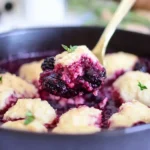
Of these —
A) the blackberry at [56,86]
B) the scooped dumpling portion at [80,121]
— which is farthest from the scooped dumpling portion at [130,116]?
the blackberry at [56,86]

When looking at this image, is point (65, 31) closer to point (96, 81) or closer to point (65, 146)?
point (96, 81)

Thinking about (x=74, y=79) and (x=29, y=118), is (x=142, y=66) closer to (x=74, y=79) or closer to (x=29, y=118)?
(x=74, y=79)

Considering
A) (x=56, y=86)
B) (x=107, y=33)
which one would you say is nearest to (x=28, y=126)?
(x=56, y=86)

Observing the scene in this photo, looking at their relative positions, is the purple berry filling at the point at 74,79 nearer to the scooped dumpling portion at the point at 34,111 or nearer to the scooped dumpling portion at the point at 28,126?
the scooped dumpling portion at the point at 34,111

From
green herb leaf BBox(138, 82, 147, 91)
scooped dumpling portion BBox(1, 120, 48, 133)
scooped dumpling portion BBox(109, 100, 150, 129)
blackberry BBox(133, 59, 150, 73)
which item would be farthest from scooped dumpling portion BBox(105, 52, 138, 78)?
scooped dumpling portion BBox(1, 120, 48, 133)

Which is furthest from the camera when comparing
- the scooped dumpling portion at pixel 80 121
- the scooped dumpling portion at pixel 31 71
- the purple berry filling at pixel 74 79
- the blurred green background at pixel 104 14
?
the blurred green background at pixel 104 14

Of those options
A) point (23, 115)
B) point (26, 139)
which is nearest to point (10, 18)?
point (23, 115)

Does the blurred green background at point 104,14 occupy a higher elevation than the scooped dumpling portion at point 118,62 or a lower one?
higher
